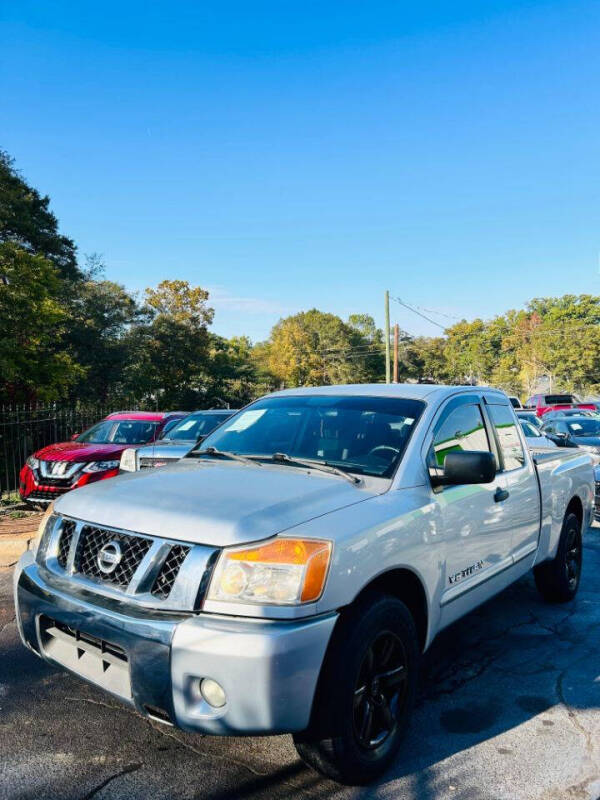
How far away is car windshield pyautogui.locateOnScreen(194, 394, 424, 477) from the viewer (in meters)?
3.38

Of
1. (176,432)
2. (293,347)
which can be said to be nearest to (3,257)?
(176,432)

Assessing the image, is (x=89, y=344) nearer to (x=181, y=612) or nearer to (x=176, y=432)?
(x=176, y=432)

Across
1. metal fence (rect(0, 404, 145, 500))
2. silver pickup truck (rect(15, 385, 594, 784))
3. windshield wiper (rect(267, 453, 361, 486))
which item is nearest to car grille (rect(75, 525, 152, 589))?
silver pickup truck (rect(15, 385, 594, 784))

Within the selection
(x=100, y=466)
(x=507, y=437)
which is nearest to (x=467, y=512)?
(x=507, y=437)

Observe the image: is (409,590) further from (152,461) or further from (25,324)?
(25,324)

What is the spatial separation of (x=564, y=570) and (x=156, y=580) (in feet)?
12.9

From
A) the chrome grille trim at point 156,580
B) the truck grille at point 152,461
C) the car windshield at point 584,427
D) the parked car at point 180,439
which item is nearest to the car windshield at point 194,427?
the parked car at point 180,439

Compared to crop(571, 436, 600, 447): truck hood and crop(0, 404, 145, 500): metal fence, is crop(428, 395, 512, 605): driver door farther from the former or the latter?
crop(0, 404, 145, 500): metal fence

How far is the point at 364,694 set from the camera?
2623 millimetres

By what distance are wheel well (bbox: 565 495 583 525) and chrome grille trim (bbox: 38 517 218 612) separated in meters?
3.90

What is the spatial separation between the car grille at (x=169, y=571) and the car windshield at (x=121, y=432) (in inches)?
287

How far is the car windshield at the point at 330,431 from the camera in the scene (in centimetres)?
338

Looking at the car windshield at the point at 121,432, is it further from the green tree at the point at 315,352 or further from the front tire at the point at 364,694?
the green tree at the point at 315,352

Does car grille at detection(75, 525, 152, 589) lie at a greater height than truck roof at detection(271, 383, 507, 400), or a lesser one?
lesser
